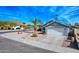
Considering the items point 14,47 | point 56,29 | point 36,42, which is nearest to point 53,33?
point 56,29

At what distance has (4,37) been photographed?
357 cm

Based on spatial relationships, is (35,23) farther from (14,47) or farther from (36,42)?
(14,47)

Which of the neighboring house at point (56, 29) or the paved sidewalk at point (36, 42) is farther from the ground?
the neighboring house at point (56, 29)

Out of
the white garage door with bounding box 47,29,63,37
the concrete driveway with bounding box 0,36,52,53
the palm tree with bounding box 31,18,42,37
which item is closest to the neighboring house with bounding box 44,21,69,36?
the white garage door with bounding box 47,29,63,37

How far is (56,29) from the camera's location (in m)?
3.62

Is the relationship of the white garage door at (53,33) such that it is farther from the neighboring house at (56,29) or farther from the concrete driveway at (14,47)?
the concrete driveway at (14,47)

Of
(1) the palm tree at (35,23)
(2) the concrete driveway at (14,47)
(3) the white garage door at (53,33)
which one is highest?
(1) the palm tree at (35,23)

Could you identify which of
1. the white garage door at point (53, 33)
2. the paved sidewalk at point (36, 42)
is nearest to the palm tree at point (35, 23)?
the paved sidewalk at point (36, 42)

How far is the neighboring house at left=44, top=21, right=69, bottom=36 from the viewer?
3.58 m

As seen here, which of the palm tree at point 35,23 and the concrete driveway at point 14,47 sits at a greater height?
the palm tree at point 35,23

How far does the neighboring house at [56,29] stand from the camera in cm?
358

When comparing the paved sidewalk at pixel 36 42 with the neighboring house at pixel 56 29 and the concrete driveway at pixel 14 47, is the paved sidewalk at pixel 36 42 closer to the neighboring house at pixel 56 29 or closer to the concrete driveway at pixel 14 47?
the concrete driveway at pixel 14 47
